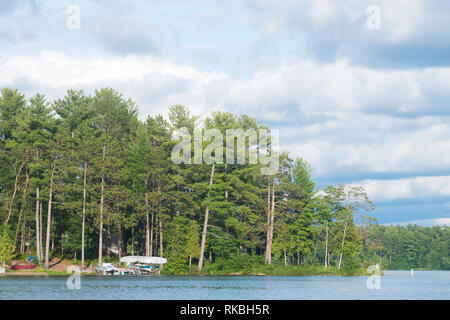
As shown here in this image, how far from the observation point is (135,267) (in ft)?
216

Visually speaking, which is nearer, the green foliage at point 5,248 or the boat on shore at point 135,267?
the green foliage at point 5,248

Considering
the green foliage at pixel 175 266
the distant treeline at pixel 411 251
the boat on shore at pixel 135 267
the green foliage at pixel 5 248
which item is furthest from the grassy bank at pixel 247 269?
the distant treeline at pixel 411 251

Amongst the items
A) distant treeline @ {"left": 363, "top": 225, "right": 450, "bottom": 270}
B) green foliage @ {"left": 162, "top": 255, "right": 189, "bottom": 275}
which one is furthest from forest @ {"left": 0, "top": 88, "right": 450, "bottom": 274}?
distant treeline @ {"left": 363, "top": 225, "right": 450, "bottom": 270}

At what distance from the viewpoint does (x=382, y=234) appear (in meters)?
153

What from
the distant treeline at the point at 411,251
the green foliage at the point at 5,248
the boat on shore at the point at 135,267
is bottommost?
the distant treeline at the point at 411,251

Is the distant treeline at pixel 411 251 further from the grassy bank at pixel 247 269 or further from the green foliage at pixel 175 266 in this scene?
the green foliage at pixel 175 266

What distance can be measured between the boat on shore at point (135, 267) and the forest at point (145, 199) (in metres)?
1.84

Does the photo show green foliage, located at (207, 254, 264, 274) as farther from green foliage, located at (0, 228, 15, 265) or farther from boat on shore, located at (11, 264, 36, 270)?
green foliage, located at (0, 228, 15, 265)

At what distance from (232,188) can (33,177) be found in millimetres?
22821

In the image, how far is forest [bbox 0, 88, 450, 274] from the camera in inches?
2566

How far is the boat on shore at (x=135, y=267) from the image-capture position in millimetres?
64056
